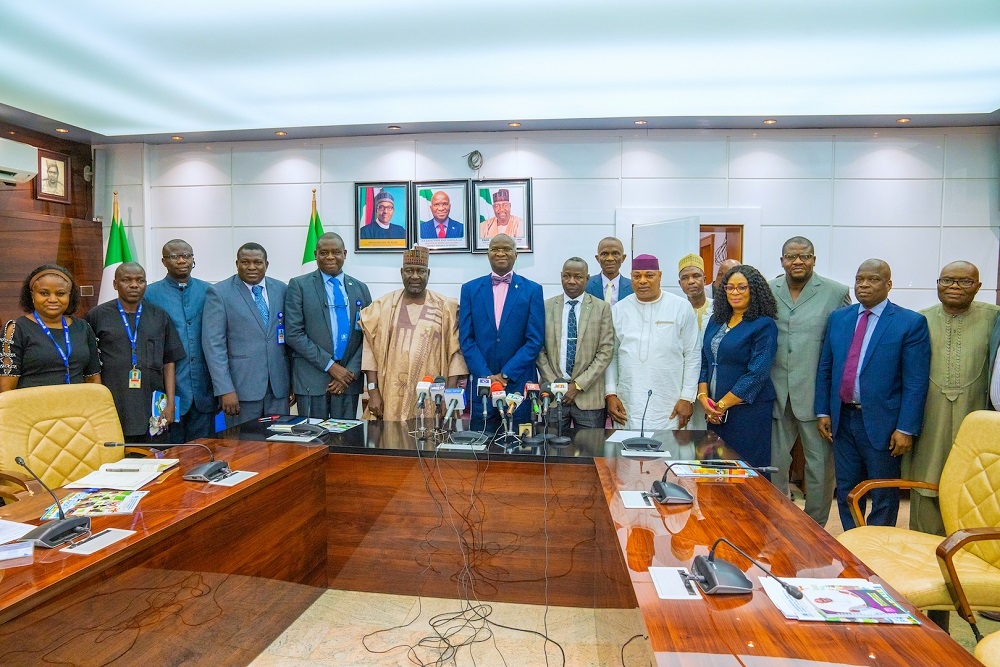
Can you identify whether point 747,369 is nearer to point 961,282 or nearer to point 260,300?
point 961,282

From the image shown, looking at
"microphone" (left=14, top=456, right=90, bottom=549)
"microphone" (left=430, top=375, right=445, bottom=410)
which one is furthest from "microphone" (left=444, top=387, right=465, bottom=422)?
"microphone" (left=14, top=456, right=90, bottom=549)

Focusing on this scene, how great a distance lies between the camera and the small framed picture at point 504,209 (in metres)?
5.58

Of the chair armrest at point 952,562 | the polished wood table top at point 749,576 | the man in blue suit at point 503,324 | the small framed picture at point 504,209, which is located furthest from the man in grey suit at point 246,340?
the chair armrest at point 952,562

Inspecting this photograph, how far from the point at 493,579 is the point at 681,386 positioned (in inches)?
63.8

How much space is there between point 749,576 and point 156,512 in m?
1.81

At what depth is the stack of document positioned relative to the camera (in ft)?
6.96

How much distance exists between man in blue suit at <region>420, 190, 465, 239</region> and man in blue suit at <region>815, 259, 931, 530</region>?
3430mm

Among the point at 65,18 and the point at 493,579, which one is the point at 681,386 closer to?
the point at 493,579

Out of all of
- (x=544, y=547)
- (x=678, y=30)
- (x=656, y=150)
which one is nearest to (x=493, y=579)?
(x=544, y=547)

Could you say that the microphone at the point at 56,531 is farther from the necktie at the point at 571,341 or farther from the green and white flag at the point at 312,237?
the green and white flag at the point at 312,237

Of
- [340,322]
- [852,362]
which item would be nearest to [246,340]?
[340,322]

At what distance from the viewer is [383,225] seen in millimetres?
5754

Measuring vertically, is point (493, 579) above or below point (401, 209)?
below

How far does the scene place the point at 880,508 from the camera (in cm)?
300
